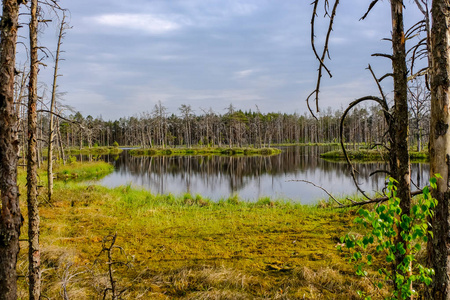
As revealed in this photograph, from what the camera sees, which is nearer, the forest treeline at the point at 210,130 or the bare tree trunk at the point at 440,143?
the bare tree trunk at the point at 440,143

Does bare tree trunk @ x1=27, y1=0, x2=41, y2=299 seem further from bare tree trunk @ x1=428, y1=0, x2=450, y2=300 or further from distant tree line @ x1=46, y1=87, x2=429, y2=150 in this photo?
distant tree line @ x1=46, y1=87, x2=429, y2=150

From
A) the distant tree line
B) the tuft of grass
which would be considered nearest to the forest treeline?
the distant tree line

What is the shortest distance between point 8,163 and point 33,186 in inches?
103

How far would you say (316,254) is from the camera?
21.4 feet

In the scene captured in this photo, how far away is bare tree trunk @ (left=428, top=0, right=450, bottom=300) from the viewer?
2.49 metres

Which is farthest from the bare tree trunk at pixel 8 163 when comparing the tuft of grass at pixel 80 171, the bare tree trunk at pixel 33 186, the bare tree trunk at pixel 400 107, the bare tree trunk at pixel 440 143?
the tuft of grass at pixel 80 171

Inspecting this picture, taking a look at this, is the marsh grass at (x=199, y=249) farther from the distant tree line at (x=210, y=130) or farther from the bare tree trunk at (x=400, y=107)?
the distant tree line at (x=210, y=130)

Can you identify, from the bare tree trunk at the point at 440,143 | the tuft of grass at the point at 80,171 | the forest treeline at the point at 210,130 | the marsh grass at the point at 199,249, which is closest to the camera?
the bare tree trunk at the point at 440,143

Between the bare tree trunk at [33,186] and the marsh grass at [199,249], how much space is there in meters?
0.28

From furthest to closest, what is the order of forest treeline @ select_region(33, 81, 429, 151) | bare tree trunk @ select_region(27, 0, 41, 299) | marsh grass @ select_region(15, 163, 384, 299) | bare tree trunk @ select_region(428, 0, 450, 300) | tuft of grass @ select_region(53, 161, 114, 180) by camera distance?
forest treeline @ select_region(33, 81, 429, 151) < tuft of grass @ select_region(53, 161, 114, 180) < marsh grass @ select_region(15, 163, 384, 299) < bare tree trunk @ select_region(27, 0, 41, 299) < bare tree trunk @ select_region(428, 0, 450, 300)

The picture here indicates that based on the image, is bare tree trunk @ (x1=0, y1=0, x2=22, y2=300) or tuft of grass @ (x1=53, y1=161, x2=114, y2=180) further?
tuft of grass @ (x1=53, y1=161, x2=114, y2=180)

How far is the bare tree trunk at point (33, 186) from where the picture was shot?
4.21 m

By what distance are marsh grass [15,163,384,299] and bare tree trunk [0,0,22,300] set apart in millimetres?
916

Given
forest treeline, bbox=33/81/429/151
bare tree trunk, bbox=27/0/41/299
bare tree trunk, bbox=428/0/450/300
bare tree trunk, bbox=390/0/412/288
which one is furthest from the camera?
forest treeline, bbox=33/81/429/151
